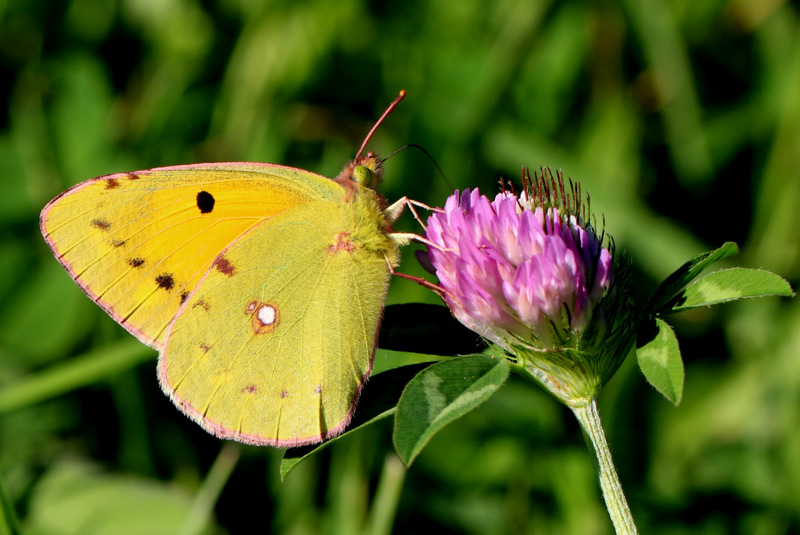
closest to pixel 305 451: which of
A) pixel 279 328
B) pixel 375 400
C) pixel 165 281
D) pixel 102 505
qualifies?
pixel 375 400

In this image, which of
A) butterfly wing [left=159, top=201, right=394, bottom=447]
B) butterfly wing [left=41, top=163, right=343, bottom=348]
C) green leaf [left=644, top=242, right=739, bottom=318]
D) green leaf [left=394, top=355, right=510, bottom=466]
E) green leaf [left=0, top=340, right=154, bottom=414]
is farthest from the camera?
green leaf [left=0, top=340, right=154, bottom=414]

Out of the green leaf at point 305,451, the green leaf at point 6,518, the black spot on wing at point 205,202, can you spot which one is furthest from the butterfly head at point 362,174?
the green leaf at point 6,518

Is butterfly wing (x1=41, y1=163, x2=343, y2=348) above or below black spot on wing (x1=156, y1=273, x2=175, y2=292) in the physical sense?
above

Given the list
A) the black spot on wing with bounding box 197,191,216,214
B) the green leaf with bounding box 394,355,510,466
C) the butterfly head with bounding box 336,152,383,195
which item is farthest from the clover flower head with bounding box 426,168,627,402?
the black spot on wing with bounding box 197,191,216,214

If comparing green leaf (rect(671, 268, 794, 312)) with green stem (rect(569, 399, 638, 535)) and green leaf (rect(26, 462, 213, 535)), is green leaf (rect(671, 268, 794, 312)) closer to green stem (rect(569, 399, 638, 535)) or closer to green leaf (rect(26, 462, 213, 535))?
green stem (rect(569, 399, 638, 535))

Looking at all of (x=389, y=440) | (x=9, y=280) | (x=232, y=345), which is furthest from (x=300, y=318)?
(x=9, y=280)

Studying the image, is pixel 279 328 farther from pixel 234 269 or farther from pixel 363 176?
pixel 363 176

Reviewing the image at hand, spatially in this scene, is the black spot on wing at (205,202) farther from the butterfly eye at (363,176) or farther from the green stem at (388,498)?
the green stem at (388,498)
